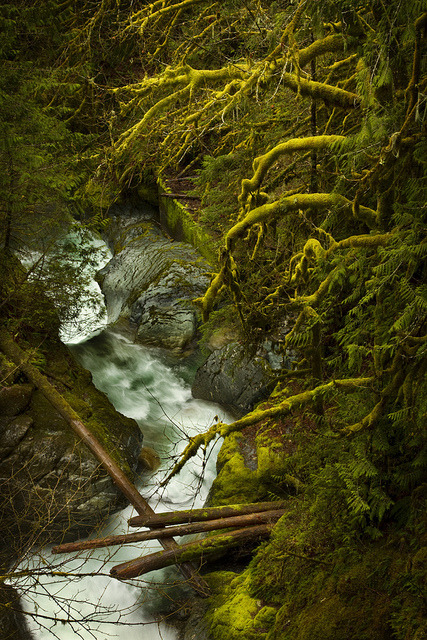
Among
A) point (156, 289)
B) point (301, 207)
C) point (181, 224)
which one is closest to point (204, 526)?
point (301, 207)

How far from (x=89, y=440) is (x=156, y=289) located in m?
4.33

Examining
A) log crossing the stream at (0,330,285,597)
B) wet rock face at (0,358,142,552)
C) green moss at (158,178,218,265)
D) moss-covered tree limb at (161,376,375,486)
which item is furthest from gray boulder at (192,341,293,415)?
green moss at (158,178,218,265)

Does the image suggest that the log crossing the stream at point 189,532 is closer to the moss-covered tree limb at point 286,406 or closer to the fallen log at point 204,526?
the fallen log at point 204,526

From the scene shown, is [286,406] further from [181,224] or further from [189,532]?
[181,224]

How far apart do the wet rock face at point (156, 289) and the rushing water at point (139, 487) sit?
1.32 ft

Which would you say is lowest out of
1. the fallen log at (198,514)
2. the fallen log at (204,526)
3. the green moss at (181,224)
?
the fallen log at (204,526)

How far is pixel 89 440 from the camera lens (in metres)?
5.82

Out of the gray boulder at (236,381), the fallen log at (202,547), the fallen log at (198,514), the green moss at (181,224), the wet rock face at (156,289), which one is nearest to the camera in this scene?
the fallen log at (202,547)

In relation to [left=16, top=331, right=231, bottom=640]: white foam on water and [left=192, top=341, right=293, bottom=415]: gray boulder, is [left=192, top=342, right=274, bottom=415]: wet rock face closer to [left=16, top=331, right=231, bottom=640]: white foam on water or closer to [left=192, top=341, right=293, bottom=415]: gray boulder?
[left=192, top=341, right=293, bottom=415]: gray boulder

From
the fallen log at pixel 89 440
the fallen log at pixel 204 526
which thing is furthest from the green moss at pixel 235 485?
the fallen log at pixel 89 440

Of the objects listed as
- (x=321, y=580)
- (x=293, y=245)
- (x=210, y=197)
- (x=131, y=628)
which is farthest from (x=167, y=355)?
(x=321, y=580)

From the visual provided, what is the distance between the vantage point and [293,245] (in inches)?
219

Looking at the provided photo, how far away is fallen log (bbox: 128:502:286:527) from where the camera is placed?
491 centimetres

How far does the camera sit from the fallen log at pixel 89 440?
194 inches
